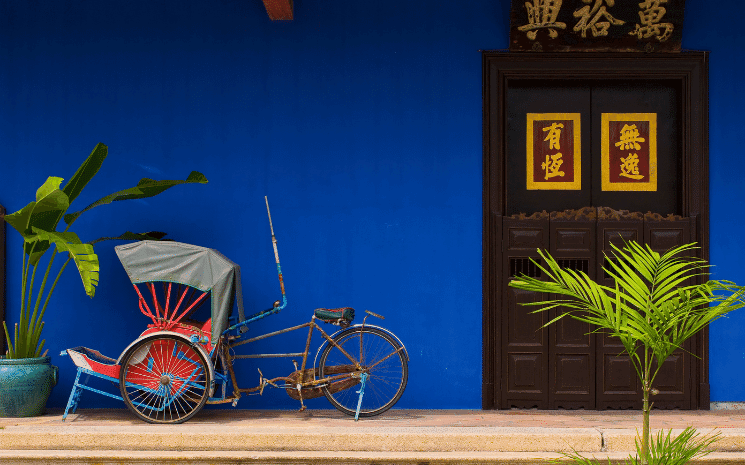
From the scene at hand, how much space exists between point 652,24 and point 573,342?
9.95 feet

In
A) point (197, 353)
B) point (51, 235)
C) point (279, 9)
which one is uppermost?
point (279, 9)

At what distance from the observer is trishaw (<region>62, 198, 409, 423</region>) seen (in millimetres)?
4863

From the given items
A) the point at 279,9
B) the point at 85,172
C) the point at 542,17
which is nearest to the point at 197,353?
the point at 85,172

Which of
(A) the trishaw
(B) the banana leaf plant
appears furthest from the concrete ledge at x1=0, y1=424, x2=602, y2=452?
(B) the banana leaf plant

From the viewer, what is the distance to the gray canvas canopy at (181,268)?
4855 mm

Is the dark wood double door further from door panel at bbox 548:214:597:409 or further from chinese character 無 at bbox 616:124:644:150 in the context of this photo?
chinese character 無 at bbox 616:124:644:150

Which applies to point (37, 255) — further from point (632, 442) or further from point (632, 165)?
point (632, 165)

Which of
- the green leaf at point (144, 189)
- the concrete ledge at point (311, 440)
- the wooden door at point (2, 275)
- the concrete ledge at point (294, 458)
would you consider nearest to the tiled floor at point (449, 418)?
the concrete ledge at point (311, 440)

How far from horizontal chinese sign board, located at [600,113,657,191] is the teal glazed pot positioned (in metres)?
5.37

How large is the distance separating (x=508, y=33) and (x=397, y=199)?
191 centimetres

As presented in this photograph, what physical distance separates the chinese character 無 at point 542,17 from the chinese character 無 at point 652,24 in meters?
0.71

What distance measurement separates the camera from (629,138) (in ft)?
18.9

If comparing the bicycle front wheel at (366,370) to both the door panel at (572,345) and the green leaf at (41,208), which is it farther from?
the green leaf at (41,208)

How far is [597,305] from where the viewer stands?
3223mm
